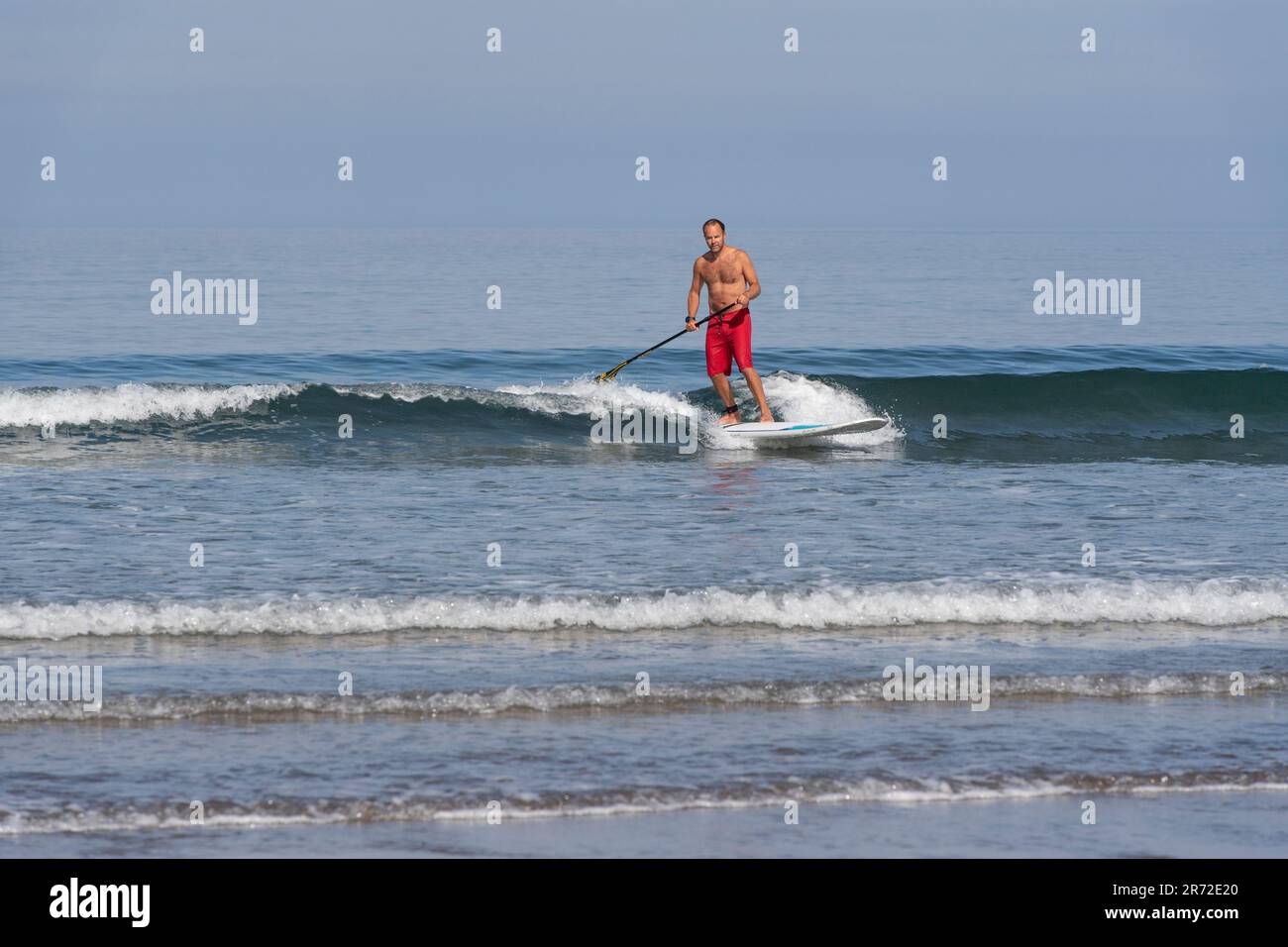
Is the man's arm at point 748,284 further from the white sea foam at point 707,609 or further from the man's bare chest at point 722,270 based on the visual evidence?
the white sea foam at point 707,609

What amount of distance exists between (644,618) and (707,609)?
1.34 feet

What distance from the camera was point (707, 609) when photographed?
9.09 m

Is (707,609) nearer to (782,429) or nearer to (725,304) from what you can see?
(725,304)

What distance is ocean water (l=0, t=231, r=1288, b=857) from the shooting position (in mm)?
6055

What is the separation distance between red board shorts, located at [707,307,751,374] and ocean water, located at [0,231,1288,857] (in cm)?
98

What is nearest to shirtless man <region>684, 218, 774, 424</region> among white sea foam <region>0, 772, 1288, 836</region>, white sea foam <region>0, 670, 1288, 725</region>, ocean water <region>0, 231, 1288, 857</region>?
ocean water <region>0, 231, 1288, 857</region>

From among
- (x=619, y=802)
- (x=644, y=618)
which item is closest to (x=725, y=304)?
(x=644, y=618)

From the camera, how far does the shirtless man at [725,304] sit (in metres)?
16.0

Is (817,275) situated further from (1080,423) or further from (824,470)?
(824,470)

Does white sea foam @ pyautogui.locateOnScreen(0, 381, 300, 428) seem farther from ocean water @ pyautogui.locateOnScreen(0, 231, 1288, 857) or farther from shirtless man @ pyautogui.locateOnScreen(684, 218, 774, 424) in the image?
shirtless man @ pyautogui.locateOnScreen(684, 218, 774, 424)

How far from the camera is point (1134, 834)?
19.1 feet

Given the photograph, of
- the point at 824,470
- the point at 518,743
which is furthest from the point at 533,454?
the point at 518,743

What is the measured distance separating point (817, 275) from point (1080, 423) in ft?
95.6

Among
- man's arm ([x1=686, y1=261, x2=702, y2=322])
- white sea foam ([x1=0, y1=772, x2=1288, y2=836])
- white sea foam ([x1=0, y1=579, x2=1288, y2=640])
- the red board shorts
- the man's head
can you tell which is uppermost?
the man's head
